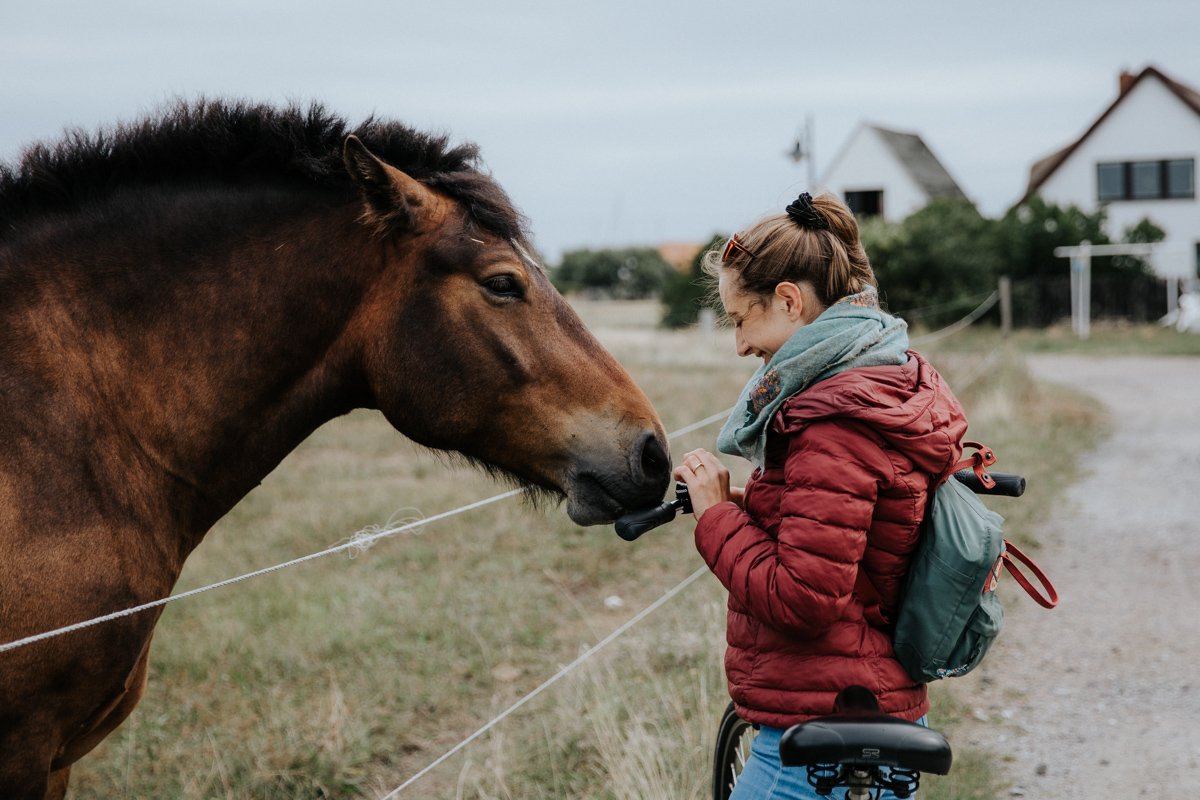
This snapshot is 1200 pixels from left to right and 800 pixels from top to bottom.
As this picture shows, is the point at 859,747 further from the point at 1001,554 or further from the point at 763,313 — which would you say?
the point at 763,313

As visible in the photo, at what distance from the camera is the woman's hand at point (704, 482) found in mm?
2229

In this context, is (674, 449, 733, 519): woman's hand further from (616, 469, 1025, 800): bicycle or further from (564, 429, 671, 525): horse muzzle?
(564, 429, 671, 525): horse muzzle

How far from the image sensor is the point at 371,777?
13.1 ft

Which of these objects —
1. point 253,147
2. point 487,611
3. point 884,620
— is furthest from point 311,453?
point 884,620

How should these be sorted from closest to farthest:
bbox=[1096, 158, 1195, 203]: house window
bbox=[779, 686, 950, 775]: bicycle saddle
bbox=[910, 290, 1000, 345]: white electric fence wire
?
bbox=[779, 686, 950, 775]: bicycle saddle < bbox=[910, 290, 1000, 345]: white electric fence wire < bbox=[1096, 158, 1195, 203]: house window

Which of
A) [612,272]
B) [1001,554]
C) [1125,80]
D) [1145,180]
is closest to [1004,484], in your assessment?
[1001,554]

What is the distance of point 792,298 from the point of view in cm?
218

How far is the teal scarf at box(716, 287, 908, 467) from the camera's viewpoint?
2066 mm

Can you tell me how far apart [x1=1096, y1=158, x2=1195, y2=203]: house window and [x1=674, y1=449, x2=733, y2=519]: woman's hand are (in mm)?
34865

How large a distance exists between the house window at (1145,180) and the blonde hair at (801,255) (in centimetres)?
3471

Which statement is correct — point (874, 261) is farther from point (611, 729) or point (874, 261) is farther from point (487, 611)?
point (611, 729)

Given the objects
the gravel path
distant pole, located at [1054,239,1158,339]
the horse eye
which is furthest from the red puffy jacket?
distant pole, located at [1054,239,1158,339]

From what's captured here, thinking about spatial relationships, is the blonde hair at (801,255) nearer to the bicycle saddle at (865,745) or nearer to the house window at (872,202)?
the bicycle saddle at (865,745)

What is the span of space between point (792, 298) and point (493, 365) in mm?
806
